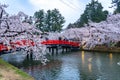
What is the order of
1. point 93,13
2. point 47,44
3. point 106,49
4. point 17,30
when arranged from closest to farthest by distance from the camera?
point 17,30 → point 47,44 → point 106,49 → point 93,13

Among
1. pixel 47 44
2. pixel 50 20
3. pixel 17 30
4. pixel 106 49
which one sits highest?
pixel 50 20

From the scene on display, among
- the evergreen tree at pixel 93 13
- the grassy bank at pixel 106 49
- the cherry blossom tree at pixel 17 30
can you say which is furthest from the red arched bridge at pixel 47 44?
the evergreen tree at pixel 93 13

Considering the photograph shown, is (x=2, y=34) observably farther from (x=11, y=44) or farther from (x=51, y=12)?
(x=51, y=12)

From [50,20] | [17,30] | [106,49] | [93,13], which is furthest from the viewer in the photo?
[50,20]

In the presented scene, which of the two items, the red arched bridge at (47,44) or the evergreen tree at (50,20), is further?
the evergreen tree at (50,20)

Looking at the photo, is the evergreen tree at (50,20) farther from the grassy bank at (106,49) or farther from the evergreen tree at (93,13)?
the grassy bank at (106,49)

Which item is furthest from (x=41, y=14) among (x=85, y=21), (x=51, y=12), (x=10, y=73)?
(x=10, y=73)

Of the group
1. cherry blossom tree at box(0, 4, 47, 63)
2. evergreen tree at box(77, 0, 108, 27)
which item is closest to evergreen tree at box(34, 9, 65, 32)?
evergreen tree at box(77, 0, 108, 27)

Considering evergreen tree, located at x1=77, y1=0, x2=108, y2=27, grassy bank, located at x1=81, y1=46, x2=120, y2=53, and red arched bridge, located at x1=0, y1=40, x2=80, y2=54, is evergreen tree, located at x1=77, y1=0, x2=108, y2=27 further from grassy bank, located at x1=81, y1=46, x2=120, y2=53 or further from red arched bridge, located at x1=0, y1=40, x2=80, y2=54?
grassy bank, located at x1=81, y1=46, x2=120, y2=53

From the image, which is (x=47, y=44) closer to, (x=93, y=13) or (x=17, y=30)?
(x=93, y=13)

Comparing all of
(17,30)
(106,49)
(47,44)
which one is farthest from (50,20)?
(17,30)

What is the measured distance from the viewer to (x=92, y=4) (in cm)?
6725

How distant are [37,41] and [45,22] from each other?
48258 mm

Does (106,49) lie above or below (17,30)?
below
